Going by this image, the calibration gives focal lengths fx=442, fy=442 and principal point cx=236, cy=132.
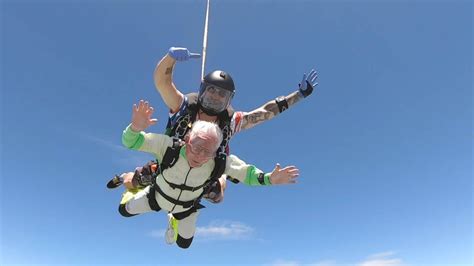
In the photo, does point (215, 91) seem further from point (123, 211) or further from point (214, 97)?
point (123, 211)

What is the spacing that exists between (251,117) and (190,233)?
Result: 71.9 inches

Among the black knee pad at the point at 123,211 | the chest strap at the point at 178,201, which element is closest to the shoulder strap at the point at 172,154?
the chest strap at the point at 178,201

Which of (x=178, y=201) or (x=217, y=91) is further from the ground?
(x=217, y=91)

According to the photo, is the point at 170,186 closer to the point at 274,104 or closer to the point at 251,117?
the point at 251,117

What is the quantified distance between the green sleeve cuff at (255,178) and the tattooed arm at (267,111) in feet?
3.29

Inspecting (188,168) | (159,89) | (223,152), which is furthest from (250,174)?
(159,89)

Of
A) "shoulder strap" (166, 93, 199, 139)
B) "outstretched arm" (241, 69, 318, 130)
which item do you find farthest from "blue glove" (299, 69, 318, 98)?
"shoulder strap" (166, 93, 199, 139)

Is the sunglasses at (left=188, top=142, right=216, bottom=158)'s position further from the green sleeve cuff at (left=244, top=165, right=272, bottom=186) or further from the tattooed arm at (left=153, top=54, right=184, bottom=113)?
the tattooed arm at (left=153, top=54, right=184, bottom=113)

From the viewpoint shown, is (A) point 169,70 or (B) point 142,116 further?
(A) point 169,70

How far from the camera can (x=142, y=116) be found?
436 cm

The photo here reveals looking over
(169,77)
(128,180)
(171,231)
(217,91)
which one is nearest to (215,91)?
(217,91)

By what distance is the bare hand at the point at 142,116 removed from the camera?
4312mm

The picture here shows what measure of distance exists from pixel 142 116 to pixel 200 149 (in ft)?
2.38

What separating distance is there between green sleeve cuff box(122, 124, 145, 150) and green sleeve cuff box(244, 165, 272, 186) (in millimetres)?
1320
